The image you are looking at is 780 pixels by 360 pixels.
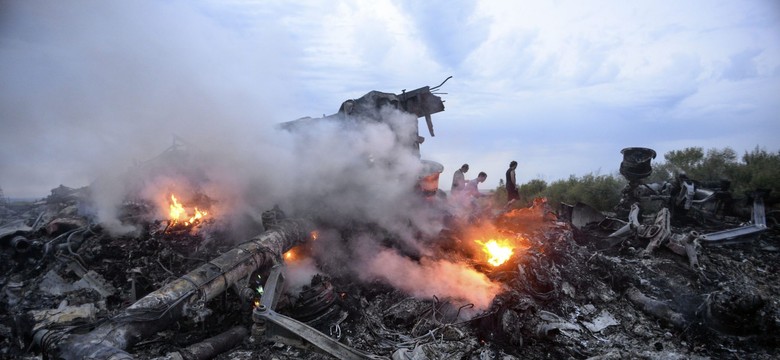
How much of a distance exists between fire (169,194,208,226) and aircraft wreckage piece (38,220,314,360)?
9.23ft

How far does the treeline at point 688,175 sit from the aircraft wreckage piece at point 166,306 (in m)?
15.9

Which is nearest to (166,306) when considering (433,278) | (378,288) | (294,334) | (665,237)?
(294,334)

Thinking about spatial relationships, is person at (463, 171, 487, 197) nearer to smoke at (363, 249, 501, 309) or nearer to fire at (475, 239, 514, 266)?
fire at (475, 239, 514, 266)

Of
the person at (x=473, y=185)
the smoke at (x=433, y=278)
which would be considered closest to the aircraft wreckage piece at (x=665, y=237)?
the smoke at (x=433, y=278)

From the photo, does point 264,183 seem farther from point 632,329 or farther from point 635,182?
point 635,182

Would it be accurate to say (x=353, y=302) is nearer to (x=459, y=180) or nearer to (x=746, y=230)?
(x=459, y=180)

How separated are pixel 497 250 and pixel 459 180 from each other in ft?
19.1

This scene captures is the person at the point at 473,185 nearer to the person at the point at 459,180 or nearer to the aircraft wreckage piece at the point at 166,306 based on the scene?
the person at the point at 459,180

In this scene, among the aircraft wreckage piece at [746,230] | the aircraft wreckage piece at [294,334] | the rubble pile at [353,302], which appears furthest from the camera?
the aircraft wreckage piece at [746,230]

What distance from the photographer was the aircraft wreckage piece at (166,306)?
12.3ft

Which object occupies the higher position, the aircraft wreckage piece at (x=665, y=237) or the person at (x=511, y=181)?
the person at (x=511, y=181)

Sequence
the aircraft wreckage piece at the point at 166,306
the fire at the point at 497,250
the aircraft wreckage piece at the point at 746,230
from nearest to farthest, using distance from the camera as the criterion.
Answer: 1. the aircraft wreckage piece at the point at 166,306
2. the fire at the point at 497,250
3. the aircraft wreckage piece at the point at 746,230

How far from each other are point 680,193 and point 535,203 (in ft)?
18.6

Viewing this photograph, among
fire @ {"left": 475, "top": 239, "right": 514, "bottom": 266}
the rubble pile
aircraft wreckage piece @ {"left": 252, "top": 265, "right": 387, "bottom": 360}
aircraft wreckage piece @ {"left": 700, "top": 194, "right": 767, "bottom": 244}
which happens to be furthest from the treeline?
aircraft wreckage piece @ {"left": 252, "top": 265, "right": 387, "bottom": 360}
